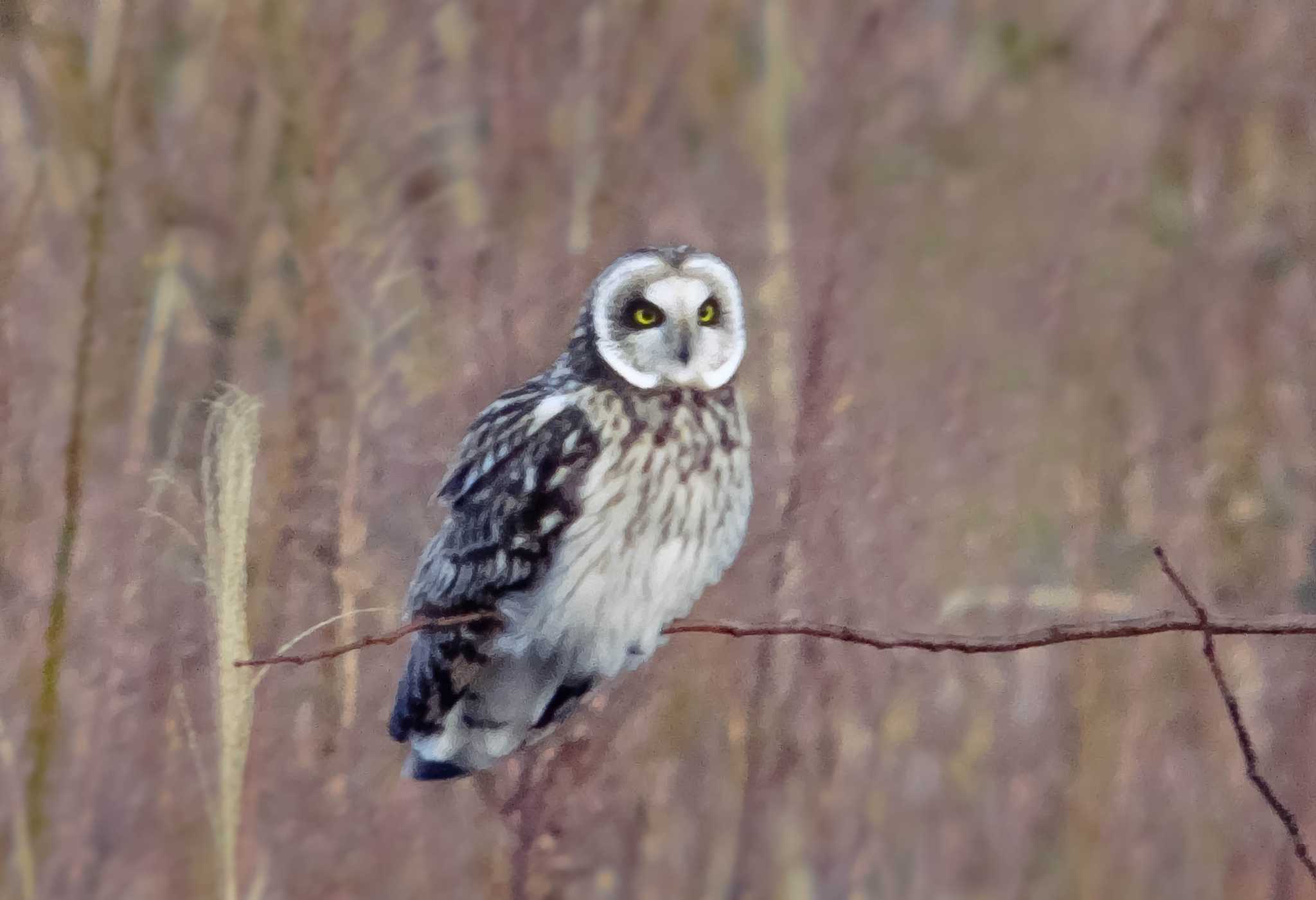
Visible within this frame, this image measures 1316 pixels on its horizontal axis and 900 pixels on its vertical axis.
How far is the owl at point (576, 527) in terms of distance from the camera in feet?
3.98

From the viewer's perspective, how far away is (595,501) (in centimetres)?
121

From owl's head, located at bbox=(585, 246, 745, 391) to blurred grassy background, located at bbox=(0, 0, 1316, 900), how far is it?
0.11 m

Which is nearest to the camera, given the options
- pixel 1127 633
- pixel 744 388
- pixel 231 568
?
pixel 1127 633

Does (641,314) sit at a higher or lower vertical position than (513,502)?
higher

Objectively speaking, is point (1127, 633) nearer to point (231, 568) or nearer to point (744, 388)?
point (231, 568)

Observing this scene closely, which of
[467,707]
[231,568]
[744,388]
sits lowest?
[467,707]

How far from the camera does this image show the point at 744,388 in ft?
4.75

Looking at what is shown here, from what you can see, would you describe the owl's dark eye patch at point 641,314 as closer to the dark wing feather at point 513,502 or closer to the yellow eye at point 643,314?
the yellow eye at point 643,314

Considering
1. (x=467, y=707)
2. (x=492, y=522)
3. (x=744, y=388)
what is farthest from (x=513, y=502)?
(x=744, y=388)

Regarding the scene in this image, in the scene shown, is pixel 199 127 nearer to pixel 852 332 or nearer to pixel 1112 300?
pixel 852 332

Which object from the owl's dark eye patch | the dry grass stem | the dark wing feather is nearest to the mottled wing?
the dark wing feather

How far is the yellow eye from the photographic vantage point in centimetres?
112

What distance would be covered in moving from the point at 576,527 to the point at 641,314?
0.21 meters

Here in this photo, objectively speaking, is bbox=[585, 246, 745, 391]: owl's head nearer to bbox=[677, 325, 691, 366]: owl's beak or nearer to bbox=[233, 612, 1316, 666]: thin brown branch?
→ bbox=[677, 325, 691, 366]: owl's beak
